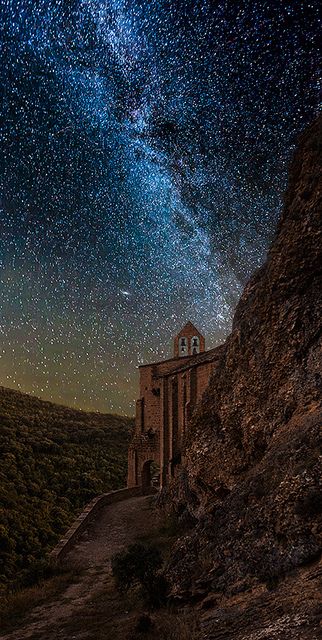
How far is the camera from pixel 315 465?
25.7 feet

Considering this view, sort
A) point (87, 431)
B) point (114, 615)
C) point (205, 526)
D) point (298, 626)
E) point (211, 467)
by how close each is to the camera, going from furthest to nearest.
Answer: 1. point (87, 431)
2. point (211, 467)
3. point (205, 526)
4. point (114, 615)
5. point (298, 626)

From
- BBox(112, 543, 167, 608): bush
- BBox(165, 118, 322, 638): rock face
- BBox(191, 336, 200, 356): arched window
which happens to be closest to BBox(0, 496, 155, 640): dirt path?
BBox(112, 543, 167, 608): bush

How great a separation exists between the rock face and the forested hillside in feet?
20.6

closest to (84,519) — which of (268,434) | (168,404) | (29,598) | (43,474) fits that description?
(29,598)

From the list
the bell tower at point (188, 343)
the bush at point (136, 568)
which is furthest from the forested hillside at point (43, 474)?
the bell tower at point (188, 343)

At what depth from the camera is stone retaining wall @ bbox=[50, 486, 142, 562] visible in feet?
51.1

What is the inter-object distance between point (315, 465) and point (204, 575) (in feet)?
9.68

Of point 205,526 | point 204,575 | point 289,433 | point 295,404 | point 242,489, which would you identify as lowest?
point 204,575

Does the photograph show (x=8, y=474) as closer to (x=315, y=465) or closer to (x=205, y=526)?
(x=205, y=526)

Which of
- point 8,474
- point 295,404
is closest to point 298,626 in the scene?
point 295,404

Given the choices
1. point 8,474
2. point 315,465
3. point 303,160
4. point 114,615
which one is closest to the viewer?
point 315,465

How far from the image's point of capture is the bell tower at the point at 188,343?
36812 mm

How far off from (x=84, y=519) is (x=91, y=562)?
16.6 feet

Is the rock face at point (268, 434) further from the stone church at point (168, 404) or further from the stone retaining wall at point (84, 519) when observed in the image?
the stone church at point (168, 404)
